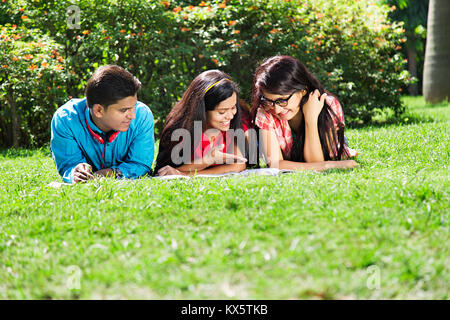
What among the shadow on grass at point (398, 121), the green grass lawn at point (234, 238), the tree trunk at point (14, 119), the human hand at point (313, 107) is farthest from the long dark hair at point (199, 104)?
the tree trunk at point (14, 119)

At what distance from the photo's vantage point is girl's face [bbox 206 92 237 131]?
16.9 ft

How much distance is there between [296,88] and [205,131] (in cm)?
116

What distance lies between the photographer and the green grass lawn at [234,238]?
2697 millimetres

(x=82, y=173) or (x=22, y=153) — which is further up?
(x=82, y=173)

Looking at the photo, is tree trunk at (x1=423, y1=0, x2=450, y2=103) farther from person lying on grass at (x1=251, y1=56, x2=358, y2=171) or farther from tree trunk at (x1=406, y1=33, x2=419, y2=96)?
person lying on grass at (x1=251, y1=56, x2=358, y2=171)

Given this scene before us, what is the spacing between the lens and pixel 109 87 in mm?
4785

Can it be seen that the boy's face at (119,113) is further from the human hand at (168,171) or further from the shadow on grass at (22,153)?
the shadow on grass at (22,153)

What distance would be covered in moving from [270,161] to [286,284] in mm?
2742

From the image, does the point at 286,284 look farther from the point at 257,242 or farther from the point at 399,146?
the point at 399,146

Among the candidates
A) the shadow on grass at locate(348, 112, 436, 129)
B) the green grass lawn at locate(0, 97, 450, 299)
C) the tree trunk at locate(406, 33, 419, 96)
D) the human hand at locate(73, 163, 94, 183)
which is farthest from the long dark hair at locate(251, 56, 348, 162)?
the tree trunk at locate(406, 33, 419, 96)

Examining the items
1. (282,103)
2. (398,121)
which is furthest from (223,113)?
(398,121)

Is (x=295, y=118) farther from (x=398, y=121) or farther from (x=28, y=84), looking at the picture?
(x=28, y=84)

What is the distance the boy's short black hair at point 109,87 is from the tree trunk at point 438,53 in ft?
38.4
